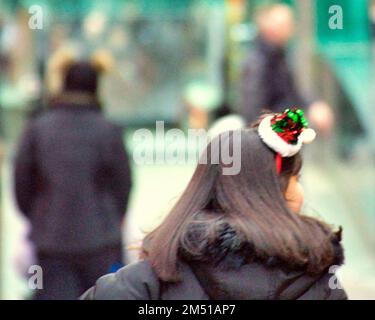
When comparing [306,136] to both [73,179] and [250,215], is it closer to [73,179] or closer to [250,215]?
[250,215]

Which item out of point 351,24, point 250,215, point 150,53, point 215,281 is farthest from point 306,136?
point 150,53

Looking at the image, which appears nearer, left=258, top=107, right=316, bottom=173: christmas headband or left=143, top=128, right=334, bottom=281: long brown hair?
left=143, top=128, right=334, bottom=281: long brown hair

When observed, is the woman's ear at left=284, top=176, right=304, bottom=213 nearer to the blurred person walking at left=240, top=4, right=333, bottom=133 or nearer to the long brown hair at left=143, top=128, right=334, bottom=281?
the long brown hair at left=143, top=128, right=334, bottom=281

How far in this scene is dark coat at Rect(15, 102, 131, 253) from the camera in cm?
629

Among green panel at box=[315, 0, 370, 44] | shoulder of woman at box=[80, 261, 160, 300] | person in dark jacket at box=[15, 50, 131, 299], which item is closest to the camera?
shoulder of woman at box=[80, 261, 160, 300]

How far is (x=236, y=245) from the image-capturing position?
3.34 m

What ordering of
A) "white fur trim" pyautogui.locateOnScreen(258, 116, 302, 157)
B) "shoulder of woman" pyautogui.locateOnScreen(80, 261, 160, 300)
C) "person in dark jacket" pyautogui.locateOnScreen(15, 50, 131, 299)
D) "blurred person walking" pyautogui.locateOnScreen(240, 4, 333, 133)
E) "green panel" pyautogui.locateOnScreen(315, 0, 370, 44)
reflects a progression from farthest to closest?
"green panel" pyautogui.locateOnScreen(315, 0, 370, 44)
"blurred person walking" pyautogui.locateOnScreen(240, 4, 333, 133)
"person in dark jacket" pyautogui.locateOnScreen(15, 50, 131, 299)
"white fur trim" pyautogui.locateOnScreen(258, 116, 302, 157)
"shoulder of woman" pyautogui.locateOnScreen(80, 261, 160, 300)

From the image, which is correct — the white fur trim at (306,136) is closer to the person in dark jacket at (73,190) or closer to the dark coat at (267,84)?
the person in dark jacket at (73,190)

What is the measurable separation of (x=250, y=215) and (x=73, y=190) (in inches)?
119

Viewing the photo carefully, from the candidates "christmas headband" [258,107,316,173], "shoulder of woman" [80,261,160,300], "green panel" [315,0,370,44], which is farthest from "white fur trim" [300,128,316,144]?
"green panel" [315,0,370,44]

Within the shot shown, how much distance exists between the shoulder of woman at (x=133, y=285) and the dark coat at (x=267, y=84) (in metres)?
4.29

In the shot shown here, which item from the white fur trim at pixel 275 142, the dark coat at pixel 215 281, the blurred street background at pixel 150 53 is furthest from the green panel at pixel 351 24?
the dark coat at pixel 215 281

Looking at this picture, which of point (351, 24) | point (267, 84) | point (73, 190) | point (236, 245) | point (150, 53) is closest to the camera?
point (236, 245)

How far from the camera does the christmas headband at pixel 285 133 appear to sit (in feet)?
11.4
